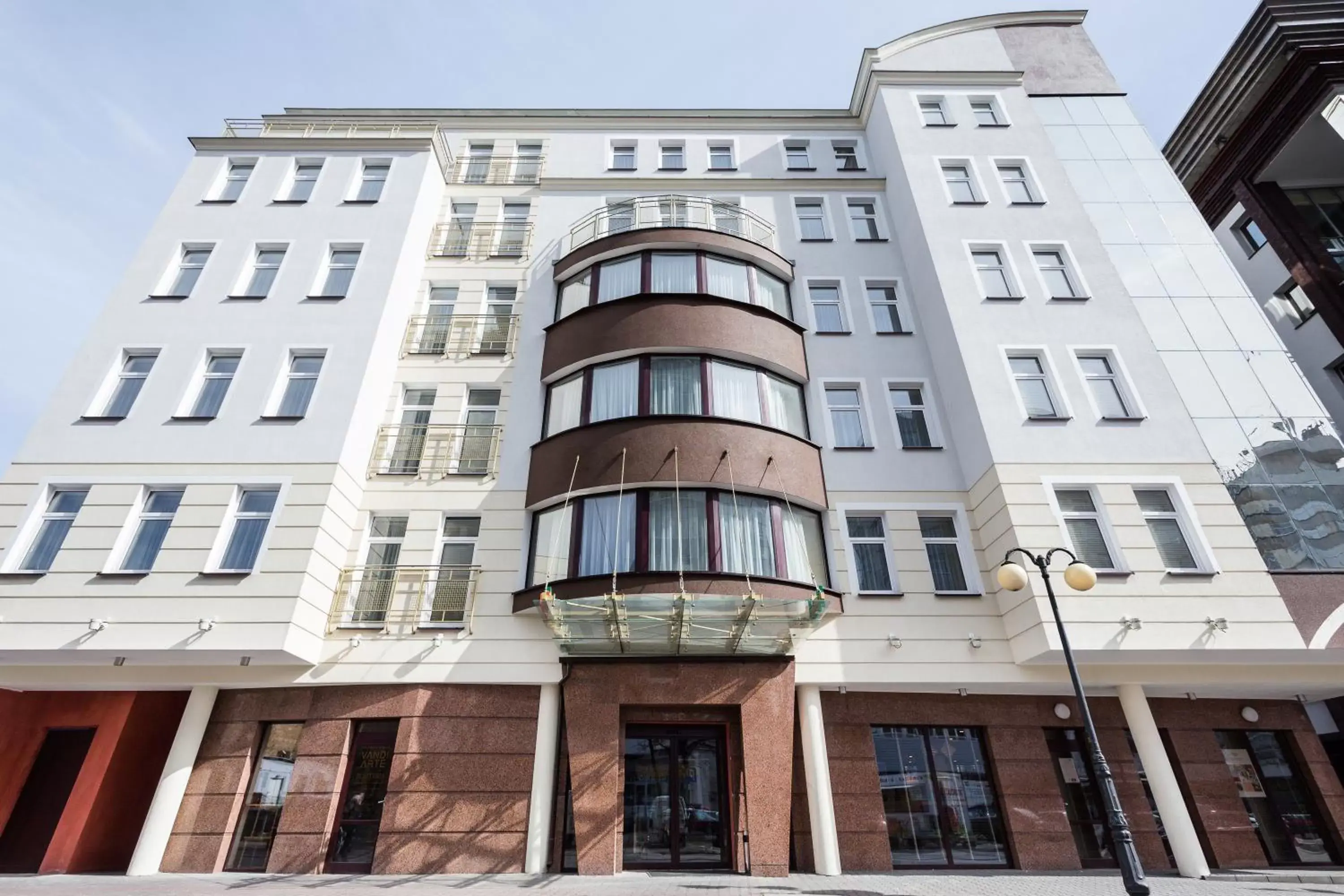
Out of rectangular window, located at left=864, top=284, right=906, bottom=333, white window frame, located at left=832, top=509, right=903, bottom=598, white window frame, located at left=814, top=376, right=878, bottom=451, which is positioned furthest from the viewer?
rectangular window, located at left=864, top=284, right=906, bottom=333

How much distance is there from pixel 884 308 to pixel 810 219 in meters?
4.43

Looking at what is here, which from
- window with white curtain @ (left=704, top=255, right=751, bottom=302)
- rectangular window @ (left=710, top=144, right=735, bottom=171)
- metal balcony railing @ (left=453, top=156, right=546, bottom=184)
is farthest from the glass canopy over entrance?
rectangular window @ (left=710, top=144, right=735, bottom=171)

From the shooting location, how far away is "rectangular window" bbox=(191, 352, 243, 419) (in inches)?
611

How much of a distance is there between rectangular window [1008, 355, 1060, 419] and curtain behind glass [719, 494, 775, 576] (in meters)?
6.87

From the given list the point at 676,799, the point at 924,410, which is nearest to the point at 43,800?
the point at 676,799

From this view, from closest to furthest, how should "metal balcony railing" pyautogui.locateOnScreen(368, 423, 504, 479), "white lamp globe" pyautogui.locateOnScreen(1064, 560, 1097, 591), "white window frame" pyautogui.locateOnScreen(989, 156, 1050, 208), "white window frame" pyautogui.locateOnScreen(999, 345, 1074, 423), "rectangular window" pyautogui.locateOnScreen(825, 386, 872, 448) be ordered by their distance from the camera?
"white lamp globe" pyautogui.locateOnScreen(1064, 560, 1097, 591), "white window frame" pyautogui.locateOnScreen(999, 345, 1074, 423), "metal balcony railing" pyautogui.locateOnScreen(368, 423, 504, 479), "rectangular window" pyautogui.locateOnScreen(825, 386, 872, 448), "white window frame" pyautogui.locateOnScreen(989, 156, 1050, 208)

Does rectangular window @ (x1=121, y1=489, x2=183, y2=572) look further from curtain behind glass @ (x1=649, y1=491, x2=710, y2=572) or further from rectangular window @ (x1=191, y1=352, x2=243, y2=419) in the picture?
curtain behind glass @ (x1=649, y1=491, x2=710, y2=572)

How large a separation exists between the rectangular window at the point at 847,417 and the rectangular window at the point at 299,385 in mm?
12795

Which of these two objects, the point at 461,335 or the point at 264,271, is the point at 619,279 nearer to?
the point at 461,335

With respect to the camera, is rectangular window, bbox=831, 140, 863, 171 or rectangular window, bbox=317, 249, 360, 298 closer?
rectangular window, bbox=317, 249, 360, 298

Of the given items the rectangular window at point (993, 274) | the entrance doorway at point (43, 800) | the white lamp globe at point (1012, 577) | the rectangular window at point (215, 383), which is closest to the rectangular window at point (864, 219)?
the rectangular window at point (993, 274)

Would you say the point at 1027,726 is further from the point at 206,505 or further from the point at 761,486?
the point at 206,505

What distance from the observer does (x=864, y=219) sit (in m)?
21.4

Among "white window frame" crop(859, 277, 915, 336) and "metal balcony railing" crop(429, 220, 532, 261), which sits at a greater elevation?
"metal balcony railing" crop(429, 220, 532, 261)
